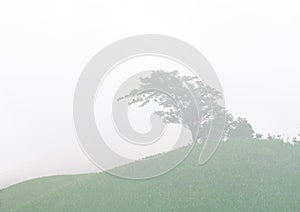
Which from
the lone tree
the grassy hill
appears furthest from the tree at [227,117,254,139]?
the grassy hill

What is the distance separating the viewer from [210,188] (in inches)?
912

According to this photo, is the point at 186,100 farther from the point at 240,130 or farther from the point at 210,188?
the point at 210,188

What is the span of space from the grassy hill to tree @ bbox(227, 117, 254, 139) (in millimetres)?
18137

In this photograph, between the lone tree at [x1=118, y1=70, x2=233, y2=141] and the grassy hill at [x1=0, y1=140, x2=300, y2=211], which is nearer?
the grassy hill at [x1=0, y1=140, x2=300, y2=211]

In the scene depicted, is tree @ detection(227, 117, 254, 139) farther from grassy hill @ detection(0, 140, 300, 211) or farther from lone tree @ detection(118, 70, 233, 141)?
grassy hill @ detection(0, 140, 300, 211)

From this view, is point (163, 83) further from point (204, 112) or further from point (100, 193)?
point (100, 193)

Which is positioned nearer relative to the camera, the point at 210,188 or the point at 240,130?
the point at 210,188

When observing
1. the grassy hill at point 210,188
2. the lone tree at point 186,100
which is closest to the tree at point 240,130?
the lone tree at point 186,100

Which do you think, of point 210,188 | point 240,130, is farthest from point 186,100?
point 210,188

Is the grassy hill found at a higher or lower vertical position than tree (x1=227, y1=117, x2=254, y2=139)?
lower

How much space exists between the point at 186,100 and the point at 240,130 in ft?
30.2

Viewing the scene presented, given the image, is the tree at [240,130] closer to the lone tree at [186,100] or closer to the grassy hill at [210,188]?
the lone tree at [186,100]

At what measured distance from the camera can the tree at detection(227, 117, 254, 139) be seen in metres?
51.5

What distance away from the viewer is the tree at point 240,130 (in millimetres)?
51500
